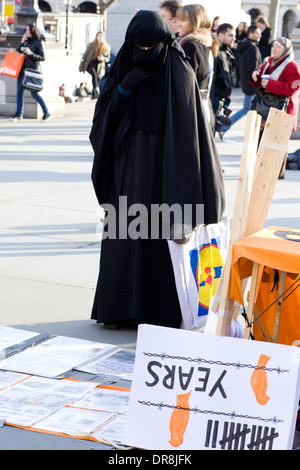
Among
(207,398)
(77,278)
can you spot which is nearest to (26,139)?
(77,278)

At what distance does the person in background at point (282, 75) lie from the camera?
34.5ft

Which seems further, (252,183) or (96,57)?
(96,57)

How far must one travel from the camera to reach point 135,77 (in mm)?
5250

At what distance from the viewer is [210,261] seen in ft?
18.3

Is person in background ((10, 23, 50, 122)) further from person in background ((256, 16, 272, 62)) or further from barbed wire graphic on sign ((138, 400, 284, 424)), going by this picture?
barbed wire graphic on sign ((138, 400, 284, 424))

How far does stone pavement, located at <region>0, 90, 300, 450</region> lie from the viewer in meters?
5.50

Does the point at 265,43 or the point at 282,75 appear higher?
the point at 282,75

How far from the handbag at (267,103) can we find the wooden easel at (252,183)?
655 cm

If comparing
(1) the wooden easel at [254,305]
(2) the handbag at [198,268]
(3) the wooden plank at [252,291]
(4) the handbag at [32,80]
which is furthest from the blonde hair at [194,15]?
(4) the handbag at [32,80]

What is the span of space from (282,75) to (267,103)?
14.2 inches

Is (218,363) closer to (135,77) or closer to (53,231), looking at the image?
(135,77)

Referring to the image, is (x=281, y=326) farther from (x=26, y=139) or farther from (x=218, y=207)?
Result: (x=26, y=139)

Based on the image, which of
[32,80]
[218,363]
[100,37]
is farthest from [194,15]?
[100,37]

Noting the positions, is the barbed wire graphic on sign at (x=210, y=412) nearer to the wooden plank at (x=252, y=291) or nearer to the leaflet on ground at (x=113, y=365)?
the wooden plank at (x=252, y=291)
